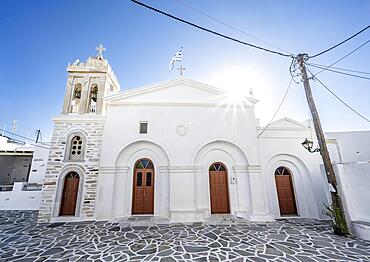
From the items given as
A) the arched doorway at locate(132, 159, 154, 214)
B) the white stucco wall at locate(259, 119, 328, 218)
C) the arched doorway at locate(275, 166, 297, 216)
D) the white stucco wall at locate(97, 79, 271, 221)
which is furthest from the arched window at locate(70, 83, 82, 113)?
the arched doorway at locate(275, 166, 297, 216)

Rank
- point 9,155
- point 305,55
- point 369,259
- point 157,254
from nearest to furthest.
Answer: point 369,259 → point 157,254 → point 305,55 → point 9,155

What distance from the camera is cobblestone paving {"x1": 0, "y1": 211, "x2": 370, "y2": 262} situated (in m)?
4.30

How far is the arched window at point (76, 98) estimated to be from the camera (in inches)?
368

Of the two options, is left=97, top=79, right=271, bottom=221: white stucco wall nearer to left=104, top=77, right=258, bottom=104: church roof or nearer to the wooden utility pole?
left=104, top=77, right=258, bottom=104: church roof

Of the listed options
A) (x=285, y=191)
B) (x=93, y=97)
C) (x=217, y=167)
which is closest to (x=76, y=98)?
(x=93, y=97)

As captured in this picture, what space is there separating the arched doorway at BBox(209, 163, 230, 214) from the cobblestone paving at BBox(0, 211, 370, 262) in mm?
1097

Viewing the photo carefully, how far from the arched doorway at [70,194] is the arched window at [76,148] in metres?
0.74

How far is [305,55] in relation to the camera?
6645 millimetres

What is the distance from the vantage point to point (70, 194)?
312 inches

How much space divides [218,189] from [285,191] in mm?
3298

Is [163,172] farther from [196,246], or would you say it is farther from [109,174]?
[196,246]

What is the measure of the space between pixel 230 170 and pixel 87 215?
6.59 m

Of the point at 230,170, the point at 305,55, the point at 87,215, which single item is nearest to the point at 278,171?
the point at 230,170

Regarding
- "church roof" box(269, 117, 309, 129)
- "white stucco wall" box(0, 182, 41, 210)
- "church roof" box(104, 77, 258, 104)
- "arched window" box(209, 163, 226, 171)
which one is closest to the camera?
"arched window" box(209, 163, 226, 171)
